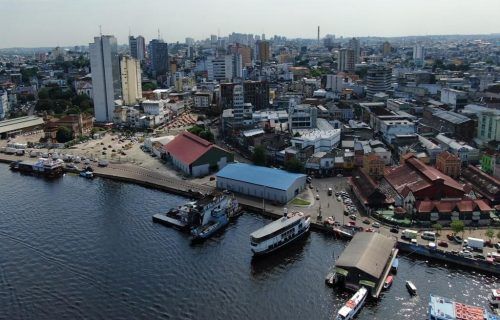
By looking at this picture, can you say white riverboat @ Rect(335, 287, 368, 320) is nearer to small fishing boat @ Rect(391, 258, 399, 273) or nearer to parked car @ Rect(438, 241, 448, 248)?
small fishing boat @ Rect(391, 258, 399, 273)

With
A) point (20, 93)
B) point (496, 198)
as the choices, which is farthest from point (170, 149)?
point (20, 93)

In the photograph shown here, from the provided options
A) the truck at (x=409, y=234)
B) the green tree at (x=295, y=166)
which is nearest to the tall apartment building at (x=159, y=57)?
the green tree at (x=295, y=166)

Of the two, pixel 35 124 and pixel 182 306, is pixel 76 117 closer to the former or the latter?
pixel 35 124

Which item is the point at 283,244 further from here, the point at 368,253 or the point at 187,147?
the point at 187,147

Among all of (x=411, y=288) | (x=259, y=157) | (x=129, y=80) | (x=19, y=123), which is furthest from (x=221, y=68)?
(x=411, y=288)

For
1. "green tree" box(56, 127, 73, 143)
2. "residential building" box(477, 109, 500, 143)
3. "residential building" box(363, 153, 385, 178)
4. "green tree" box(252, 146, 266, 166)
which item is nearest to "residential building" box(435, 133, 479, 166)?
"residential building" box(477, 109, 500, 143)

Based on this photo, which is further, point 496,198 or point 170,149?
point 170,149
